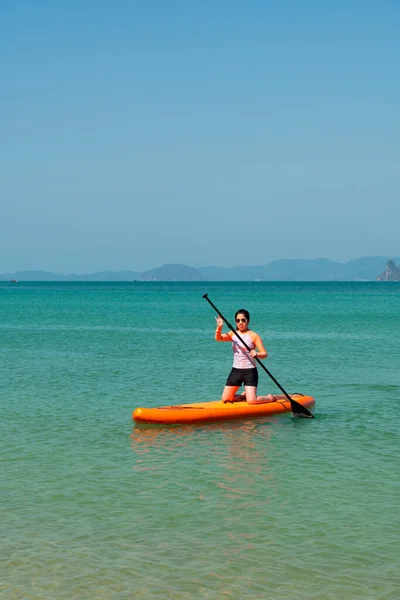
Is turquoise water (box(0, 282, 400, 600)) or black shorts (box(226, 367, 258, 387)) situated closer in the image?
turquoise water (box(0, 282, 400, 600))

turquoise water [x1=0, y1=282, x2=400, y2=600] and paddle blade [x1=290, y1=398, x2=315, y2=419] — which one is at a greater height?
paddle blade [x1=290, y1=398, x2=315, y2=419]

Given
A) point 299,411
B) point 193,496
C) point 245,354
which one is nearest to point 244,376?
point 245,354

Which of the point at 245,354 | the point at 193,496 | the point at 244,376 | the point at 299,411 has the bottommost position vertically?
the point at 193,496

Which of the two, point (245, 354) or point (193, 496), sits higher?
point (245, 354)

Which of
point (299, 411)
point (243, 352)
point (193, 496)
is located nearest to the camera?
point (193, 496)

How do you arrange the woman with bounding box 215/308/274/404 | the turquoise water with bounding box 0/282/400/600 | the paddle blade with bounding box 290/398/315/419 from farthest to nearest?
1. the paddle blade with bounding box 290/398/315/419
2. the woman with bounding box 215/308/274/404
3. the turquoise water with bounding box 0/282/400/600

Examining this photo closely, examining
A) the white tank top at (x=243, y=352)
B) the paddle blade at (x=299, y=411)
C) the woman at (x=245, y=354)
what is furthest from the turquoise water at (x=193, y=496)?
the white tank top at (x=243, y=352)

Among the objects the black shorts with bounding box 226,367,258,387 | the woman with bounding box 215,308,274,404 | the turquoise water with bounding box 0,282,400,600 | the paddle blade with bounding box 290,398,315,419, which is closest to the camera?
the turquoise water with bounding box 0,282,400,600

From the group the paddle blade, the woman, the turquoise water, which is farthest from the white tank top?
the paddle blade

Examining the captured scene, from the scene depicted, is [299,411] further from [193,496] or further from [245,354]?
[193,496]

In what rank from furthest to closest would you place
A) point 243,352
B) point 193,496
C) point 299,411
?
1. point 299,411
2. point 243,352
3. point 193,496

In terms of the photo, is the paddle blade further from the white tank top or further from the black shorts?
the white tank top

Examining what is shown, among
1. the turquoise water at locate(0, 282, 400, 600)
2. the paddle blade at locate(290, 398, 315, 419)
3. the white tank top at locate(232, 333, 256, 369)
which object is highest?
the white tank top at locate(232, 333, 256, 369)

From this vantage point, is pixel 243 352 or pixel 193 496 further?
pixel 243 352
